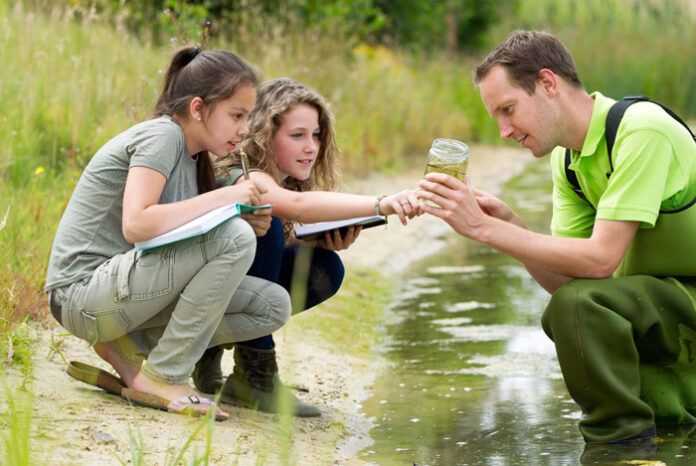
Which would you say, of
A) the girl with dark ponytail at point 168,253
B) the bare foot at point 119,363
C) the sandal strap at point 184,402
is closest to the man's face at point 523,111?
the girl with dark ponytail at point 168,253

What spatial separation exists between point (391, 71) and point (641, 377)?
29.7 ft

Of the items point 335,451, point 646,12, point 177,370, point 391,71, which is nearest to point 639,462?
point 335,451

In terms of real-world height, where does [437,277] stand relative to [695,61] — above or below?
below

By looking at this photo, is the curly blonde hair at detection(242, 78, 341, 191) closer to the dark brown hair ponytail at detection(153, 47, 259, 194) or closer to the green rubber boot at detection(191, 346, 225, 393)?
the dark brown hair ponytail at detection(153, 47, 259, 194)

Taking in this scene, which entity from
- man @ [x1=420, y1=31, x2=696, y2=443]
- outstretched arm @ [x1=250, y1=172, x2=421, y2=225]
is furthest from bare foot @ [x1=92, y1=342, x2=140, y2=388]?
man @ [x1=420, y1=31, x2=696, y2=443]

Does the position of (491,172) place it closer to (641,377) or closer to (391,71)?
(391,71)

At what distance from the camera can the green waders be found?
10.8 feet

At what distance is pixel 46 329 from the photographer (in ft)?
13.7

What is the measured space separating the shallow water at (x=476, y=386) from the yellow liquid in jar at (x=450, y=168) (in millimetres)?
944

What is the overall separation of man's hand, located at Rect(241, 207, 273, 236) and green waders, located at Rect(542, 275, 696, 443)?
1.03 m

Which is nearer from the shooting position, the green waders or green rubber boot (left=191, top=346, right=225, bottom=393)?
the green waders

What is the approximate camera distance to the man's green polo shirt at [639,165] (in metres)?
3.24

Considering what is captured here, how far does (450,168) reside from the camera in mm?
3412

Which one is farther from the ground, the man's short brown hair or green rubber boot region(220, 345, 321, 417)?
the man's short brown hair
